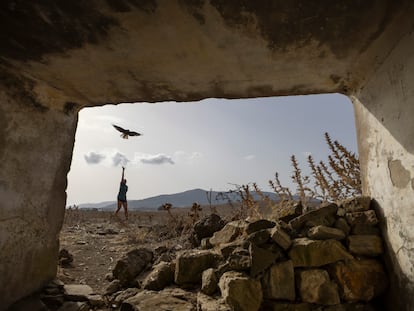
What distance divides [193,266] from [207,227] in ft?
5.15

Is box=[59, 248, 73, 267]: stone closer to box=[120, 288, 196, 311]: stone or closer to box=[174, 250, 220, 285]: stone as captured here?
box=[120, 288, 196, 311]: stone

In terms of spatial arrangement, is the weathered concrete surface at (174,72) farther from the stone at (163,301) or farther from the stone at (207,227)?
the stone at (207,227)

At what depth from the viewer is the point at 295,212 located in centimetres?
231

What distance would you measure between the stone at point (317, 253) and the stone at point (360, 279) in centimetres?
6

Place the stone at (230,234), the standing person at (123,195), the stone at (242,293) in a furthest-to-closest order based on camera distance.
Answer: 1. the standing person at (123,195)
2. the stone at (230,234)
3. the stone at (242,293)

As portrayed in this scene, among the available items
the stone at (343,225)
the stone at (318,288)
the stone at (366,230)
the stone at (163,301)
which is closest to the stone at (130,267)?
the stone at (163,301)

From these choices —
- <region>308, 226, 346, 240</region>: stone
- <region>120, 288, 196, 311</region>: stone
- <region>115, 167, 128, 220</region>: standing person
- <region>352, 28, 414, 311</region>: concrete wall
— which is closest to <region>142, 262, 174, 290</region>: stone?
<region>120, 288, 196, 311</region>: stone

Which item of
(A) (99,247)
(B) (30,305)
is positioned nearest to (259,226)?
(B) (30,305)

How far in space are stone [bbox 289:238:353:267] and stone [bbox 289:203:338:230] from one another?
194mm

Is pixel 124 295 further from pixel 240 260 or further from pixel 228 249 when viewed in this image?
pixel 240 260

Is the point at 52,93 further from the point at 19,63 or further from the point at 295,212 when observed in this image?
the point at 295,212

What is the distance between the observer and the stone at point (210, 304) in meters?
1.79

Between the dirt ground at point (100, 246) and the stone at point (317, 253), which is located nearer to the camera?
the stone at point (317, 253)

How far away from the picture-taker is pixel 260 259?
6.34ft
